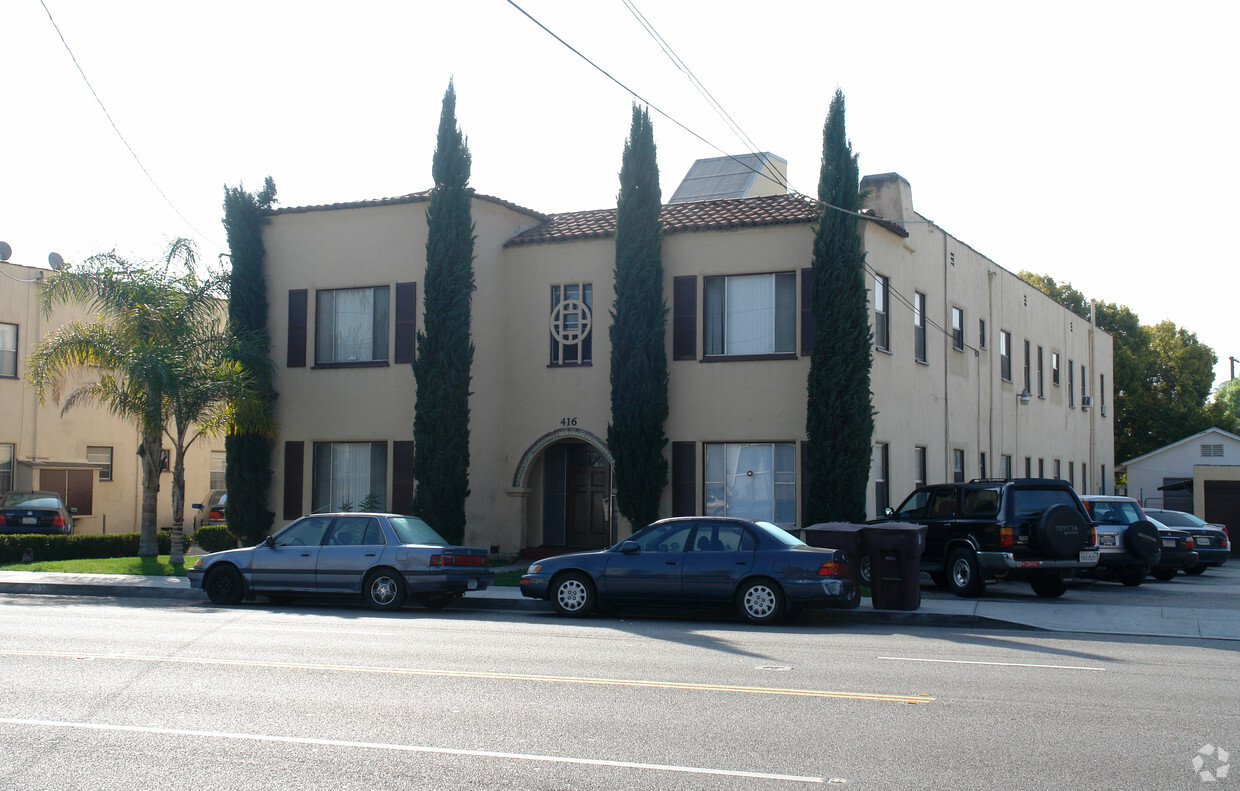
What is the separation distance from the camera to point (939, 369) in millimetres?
25562

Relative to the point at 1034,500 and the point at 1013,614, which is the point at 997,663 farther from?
the point at 1034,500

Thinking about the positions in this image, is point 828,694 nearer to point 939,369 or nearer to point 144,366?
point 144,366

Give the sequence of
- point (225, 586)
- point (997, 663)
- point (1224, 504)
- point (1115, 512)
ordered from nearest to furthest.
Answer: point (997, 663) → point (225, 586) → point (1115, 512) → point (1224, 504)

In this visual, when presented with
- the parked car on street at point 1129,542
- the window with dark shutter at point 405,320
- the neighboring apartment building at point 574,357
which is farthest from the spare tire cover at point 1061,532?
the window with dark shutter at point 405,320

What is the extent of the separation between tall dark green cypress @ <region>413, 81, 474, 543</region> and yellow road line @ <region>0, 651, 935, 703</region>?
11230 mm

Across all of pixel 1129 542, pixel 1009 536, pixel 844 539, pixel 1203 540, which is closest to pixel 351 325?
pixel 844 539

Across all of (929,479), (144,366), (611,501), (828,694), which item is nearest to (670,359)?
(611,501)

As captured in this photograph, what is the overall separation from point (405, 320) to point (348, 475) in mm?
3446

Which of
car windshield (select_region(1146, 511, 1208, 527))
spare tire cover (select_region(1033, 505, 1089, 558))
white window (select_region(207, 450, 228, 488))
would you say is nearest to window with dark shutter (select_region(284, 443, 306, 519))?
spare tire cover (select_region(1033, 505, 1089, 558))

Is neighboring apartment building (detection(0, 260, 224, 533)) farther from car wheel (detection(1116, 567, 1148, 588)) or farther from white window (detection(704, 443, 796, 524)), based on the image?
car wheel (detection(1116, 567, 1148, 588))

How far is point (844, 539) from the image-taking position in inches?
661

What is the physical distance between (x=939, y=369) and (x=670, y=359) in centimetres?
688

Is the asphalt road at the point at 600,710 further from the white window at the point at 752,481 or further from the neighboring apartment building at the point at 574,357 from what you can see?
the neighboring apartment building at the point at 574,357

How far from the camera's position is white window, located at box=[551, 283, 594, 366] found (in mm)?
23125
